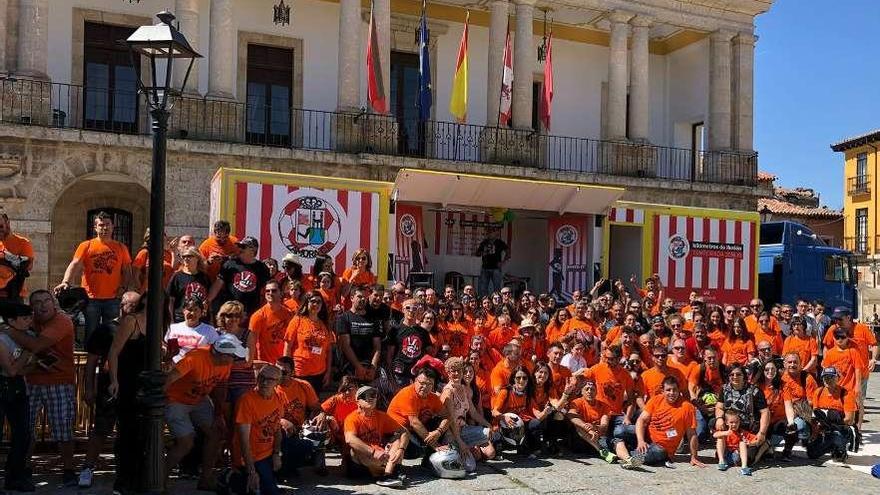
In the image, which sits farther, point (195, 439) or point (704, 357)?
point (704, 357)

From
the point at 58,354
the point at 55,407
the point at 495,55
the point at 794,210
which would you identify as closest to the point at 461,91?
the point at 495,55

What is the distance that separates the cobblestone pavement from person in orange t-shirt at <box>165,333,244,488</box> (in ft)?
1.08

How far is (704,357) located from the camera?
34.5ft

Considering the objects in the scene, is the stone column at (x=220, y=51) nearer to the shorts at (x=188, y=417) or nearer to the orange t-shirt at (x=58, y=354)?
the orange t-shirt at (x=58, y=354)

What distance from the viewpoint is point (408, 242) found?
15.7m

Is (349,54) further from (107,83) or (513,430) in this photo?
(513,430)

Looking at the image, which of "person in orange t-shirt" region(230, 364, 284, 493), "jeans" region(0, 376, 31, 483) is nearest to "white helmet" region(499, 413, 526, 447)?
"person in orange t-shirt" region(230, 364, 284, 493)

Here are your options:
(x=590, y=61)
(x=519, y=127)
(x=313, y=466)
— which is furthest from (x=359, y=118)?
(x=313, y=466)

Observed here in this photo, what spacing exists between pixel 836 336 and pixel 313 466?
251 inches

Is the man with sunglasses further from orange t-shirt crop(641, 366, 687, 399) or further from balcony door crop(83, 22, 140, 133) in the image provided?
balcony door crop(83, 22, 140, 133)

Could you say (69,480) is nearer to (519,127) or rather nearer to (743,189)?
(519,127)

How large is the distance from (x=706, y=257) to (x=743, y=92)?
700 cm

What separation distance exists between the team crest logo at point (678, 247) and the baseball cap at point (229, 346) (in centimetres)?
1168

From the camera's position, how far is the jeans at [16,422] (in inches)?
271
